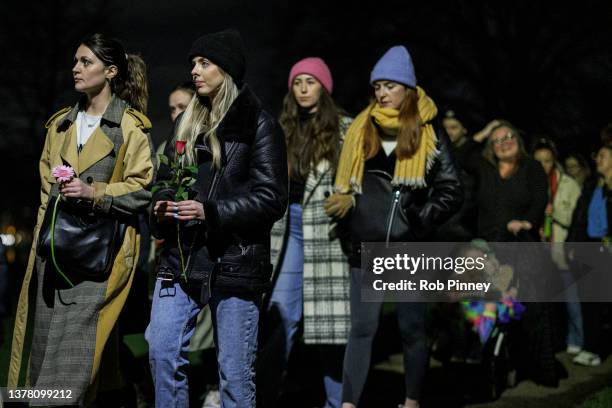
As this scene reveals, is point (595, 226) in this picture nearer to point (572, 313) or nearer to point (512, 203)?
point (572, 313)

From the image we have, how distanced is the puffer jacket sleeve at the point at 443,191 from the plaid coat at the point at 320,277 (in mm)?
640

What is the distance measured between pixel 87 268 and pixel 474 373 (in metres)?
3.96

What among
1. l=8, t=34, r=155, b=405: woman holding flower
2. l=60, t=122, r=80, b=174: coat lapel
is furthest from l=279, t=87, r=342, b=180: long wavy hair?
l=60, t=122, r=80, b=174: coat lapel

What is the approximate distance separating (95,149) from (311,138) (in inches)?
64.8

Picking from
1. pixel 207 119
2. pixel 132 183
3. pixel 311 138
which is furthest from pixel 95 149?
pixel 311 138

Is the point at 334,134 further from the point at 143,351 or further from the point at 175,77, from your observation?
the point at 143,351

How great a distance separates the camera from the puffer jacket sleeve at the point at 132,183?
465 centimetres

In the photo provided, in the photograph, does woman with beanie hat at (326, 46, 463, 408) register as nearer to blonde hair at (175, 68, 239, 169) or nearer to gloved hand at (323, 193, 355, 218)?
gloved hand at (323, 193, 355, 218)

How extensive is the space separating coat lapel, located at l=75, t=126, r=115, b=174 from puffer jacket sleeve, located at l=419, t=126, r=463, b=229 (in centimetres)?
187

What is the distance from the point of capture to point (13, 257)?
15648 millimetres

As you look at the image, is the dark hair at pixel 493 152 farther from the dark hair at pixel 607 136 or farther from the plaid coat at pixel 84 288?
the plaid coat at pixel 84 288

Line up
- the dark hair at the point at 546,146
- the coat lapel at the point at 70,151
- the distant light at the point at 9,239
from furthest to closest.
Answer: the distant light at the point at 9,239, the dark hair at the point at 546,146, the coat lapel at the point at 70,151

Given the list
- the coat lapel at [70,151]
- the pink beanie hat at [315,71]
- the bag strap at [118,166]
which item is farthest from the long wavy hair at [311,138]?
the coat lapel at [70,151]

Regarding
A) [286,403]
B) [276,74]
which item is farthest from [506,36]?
[286,403]
